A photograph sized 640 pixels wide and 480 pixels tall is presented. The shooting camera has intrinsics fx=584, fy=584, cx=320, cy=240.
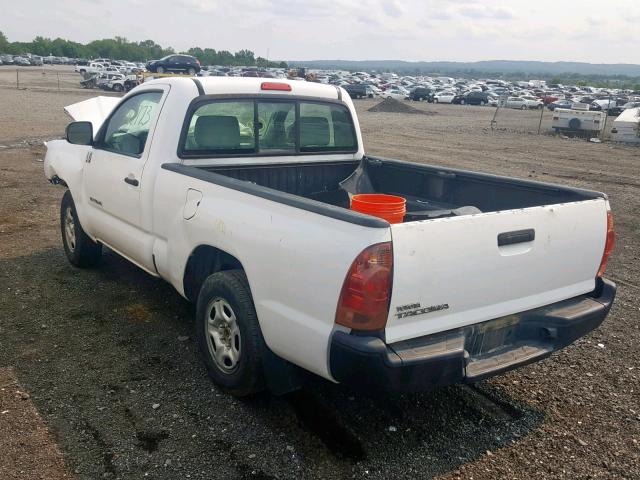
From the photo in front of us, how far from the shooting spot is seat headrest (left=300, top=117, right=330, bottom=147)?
5090 mm

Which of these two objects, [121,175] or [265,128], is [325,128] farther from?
[121,175]

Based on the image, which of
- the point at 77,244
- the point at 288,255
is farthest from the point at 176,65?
the point at 288,255

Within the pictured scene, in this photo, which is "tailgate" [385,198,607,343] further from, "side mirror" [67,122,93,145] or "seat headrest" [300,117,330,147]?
"side mirror" [67,122,93,145]

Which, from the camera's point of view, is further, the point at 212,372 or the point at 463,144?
the point at 463,144

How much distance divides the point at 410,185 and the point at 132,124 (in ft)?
8.18

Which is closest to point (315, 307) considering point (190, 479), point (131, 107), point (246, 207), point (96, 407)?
point (246, 207)

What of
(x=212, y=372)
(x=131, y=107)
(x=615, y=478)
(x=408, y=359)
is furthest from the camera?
(x=131, y=107)

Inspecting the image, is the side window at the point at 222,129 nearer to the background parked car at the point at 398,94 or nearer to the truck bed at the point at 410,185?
the truck bed at the point at 410,185

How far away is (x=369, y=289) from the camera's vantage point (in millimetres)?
2754

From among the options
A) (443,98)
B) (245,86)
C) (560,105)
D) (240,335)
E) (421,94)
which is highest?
(245,86)

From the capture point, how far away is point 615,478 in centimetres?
320

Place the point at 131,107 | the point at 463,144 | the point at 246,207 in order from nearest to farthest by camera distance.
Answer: the point at 246,207
the point at 131,107
the point at 463,144

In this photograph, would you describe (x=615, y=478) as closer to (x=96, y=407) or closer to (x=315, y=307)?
(x=315, y=307)

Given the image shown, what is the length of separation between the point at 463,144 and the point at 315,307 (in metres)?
19.0
